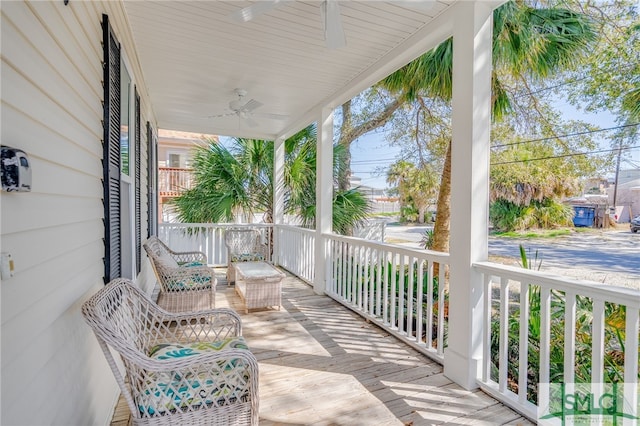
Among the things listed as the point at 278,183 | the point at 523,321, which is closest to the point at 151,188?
the point at 278,183

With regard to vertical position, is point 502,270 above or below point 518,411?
above

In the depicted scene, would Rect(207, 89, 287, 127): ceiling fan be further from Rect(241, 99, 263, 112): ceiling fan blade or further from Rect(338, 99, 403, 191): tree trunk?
Rect(338, 99, 403, 191): tree trunk

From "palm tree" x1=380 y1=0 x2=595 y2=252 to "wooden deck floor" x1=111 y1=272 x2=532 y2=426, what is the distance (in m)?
2.90

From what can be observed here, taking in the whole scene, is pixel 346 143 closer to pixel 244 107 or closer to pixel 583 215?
pixel 244 107

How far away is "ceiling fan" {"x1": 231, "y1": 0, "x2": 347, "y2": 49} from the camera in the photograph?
2.10m

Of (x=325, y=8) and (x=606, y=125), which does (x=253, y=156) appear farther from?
(x=606, y=125)

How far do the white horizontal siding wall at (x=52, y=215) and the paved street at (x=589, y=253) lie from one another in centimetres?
292

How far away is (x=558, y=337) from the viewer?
2545 mm

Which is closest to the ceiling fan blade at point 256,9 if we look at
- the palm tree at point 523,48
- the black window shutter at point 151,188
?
the palm tree at point 523,48

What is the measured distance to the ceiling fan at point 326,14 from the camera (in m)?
2.10

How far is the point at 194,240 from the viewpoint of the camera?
21.3ft

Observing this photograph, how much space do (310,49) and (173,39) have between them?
4.13 ft

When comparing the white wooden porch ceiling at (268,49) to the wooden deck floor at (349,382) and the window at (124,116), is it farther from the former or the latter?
the wooden deck floor at (349,382)

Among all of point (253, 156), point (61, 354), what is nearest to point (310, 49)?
point (61, 354)
